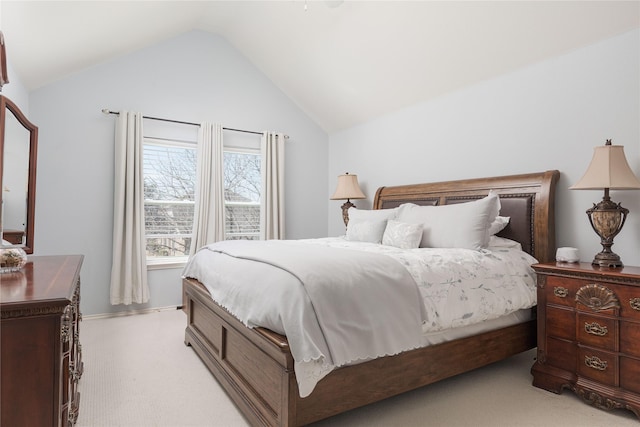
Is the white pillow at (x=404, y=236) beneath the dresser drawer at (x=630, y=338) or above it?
above

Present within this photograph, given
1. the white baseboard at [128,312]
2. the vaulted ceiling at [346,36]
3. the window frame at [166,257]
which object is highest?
the vaulted ceiling at [346,36]

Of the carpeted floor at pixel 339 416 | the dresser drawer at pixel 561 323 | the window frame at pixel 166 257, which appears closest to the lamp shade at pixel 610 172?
the dresser drawer at pixel 561 323

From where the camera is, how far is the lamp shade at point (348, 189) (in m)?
4.59

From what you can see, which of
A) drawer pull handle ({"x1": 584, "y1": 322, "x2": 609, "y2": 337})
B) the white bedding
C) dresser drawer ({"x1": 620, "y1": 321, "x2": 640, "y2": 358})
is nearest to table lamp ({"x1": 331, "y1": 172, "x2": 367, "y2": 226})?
the white bedding

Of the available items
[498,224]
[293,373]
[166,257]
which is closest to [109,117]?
[166,257]

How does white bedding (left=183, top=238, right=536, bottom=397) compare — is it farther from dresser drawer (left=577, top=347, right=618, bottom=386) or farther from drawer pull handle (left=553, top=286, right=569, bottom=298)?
dresser drawer (left=577, top=347, right=618, bottom=386)

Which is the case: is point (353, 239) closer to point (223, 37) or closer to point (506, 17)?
point (506, 17)

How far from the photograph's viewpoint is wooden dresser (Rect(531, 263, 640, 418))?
196cm

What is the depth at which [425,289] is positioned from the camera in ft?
6.54

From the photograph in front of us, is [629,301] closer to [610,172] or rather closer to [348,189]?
[610,172]

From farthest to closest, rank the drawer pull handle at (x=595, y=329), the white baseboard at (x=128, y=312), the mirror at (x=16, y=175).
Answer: the white baseboard at (x=128, y=312) < the drawer pull handle at (x=595, y=329) < the mirror at (x=16, y=175)

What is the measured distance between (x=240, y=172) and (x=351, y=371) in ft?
11.7

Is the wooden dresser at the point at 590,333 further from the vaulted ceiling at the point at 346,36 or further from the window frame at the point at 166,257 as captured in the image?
the window frame at the point at 166,257

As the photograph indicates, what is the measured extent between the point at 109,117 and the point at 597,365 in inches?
186
